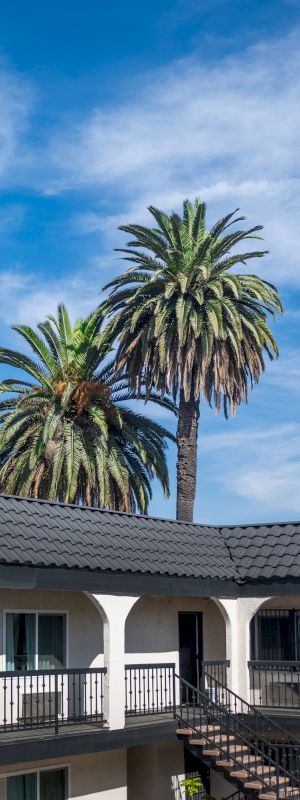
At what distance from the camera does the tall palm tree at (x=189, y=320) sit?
35.4 m

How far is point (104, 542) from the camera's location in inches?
845

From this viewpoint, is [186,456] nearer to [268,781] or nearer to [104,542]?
[104,542]

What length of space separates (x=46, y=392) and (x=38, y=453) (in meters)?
2.93

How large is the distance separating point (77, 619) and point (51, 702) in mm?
2036

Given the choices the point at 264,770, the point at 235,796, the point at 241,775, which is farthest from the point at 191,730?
the point at 235,796

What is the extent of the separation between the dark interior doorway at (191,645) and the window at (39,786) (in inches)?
209

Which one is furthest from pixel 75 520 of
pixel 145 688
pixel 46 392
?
pixel 46 392

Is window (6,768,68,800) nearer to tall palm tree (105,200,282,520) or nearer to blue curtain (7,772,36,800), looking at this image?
blue curtain (7,772,36,800)

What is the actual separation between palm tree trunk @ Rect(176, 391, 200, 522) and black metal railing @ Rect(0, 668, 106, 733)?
1610 cm

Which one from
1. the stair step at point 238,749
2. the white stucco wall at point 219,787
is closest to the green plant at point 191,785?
the white stucco wall at point 219,787

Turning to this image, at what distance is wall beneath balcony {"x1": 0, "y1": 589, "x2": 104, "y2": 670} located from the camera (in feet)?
68.4

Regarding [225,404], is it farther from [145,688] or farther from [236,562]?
[145,688]

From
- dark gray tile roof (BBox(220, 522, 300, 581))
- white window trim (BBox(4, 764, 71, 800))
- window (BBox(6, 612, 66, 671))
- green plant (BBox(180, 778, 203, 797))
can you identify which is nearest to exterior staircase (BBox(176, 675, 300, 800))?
green plant (BBox(180, 778, 203, 797))

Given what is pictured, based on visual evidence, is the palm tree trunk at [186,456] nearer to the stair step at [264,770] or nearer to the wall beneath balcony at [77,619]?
the wall beneath balcony at [77,619]
